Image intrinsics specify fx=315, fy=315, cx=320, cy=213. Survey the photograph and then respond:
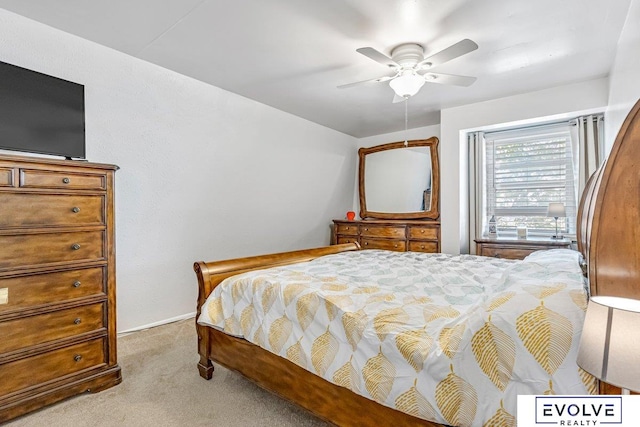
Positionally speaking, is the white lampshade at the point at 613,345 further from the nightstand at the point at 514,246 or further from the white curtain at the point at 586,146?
the white curtain at the point at 586,146

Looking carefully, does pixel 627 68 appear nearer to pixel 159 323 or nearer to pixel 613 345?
pixel 613 345

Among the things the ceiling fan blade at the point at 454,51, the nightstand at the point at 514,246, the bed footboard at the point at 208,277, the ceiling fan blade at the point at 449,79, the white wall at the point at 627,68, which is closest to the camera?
the white wall at the point at 627,68

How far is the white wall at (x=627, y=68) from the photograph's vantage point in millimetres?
1813

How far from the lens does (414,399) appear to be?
1.18 meters

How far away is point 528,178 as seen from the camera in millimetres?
4043

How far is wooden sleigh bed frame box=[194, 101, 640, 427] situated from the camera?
965 millimetres

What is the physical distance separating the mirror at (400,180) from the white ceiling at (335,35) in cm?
139

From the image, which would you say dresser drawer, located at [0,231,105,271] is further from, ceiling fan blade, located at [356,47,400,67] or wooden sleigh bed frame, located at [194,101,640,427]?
ceiling fan blade, located at [356,47,400,67]

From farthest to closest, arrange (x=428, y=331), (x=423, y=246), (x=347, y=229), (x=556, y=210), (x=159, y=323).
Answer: (x=347, y=229)
(x=423, y=246)
(x=556, y=210)
(x=159, y=323)
(x=428, y=331)

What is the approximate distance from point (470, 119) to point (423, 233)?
1.56m

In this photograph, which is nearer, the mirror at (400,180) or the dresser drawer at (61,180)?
the dresser drawer at (61,180)

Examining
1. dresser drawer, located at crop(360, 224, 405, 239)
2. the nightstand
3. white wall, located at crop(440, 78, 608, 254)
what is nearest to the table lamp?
the nightstand

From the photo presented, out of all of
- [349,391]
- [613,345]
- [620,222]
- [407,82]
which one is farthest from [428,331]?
[407,82]

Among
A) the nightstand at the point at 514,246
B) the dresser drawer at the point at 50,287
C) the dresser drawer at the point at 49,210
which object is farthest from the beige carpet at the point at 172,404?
the nightstand at the point at 514,246
